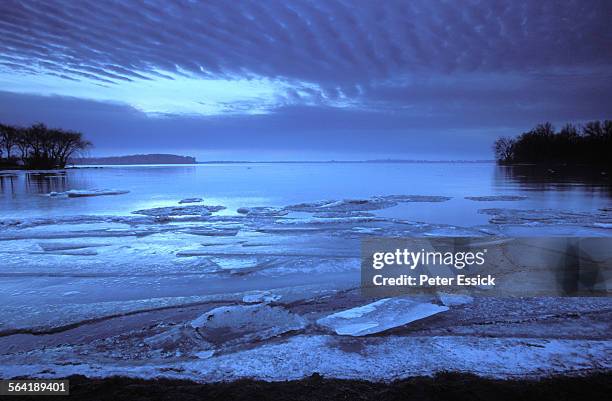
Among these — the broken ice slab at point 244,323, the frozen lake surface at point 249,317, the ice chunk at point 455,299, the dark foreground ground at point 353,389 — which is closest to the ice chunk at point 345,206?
the frozen lake surface at point 249,317

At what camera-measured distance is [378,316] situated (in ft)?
12.1

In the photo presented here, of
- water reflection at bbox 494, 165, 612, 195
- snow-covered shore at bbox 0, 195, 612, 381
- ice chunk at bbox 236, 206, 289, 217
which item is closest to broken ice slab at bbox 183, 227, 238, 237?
snow-covered shore at bbox 0, 195, 612, 381

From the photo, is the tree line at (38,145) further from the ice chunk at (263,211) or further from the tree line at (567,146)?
the tree line at (567,146)

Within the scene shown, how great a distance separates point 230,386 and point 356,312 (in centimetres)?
164

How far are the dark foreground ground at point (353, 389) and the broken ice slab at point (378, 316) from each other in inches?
34.0

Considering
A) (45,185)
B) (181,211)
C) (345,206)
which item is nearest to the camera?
(181,211)

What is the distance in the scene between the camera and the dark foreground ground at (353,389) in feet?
7.72

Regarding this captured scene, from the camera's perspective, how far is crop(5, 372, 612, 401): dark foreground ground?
A: 235 centimetres

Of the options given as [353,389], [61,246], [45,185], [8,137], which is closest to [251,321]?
[353,389]

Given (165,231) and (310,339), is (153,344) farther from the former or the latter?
(165,231)

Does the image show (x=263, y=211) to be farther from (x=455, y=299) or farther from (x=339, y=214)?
(x=455, y=299)

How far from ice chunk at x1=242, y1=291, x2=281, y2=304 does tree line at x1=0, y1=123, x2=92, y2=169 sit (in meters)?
68.8

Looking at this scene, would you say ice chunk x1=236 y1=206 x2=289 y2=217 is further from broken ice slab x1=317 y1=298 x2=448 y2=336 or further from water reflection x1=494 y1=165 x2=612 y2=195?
water reflection x1=494 y1=165 x2=612 y2=195

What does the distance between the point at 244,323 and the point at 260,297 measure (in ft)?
2.32
